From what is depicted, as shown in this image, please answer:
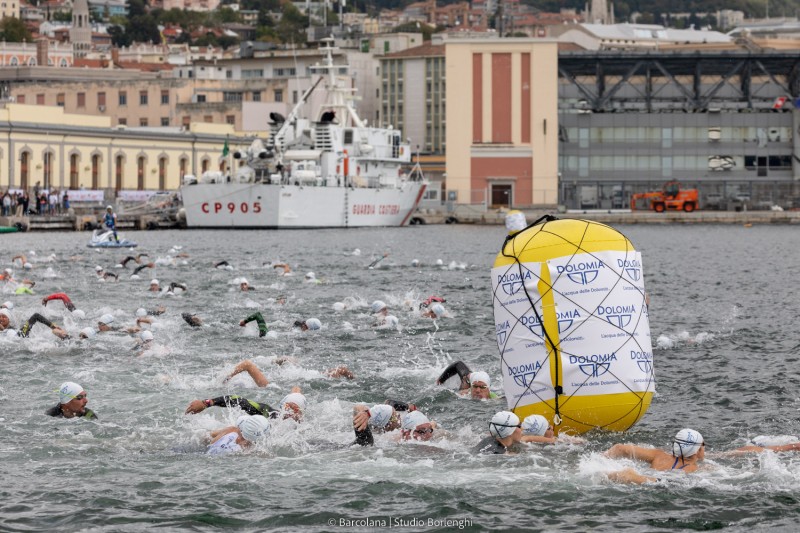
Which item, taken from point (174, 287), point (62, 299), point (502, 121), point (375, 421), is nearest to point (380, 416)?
point (375, 421)

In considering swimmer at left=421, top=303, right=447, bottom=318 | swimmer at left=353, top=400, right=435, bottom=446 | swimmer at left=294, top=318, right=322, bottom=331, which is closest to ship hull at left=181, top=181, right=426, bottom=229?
swimmer at left=421, top=303, right=447, bottom=318

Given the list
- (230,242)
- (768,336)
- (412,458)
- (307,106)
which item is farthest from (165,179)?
(412,458)

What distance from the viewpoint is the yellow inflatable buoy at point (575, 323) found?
1434cm

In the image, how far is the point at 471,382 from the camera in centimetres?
1909

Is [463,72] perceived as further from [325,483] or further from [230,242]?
[325,483]

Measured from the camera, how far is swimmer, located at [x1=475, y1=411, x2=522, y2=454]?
1451 centimetres

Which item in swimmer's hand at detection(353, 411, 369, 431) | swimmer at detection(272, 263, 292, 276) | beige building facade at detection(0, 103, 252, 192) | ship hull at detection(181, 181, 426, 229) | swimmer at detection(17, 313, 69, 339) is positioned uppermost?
beige building facade at detection(0, 103, 252, 192)

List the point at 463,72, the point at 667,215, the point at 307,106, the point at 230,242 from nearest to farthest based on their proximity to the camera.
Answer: the point at 230,242
the point at 667,215
the point at 463,72
the point at 307,106

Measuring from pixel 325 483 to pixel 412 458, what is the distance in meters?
1.25

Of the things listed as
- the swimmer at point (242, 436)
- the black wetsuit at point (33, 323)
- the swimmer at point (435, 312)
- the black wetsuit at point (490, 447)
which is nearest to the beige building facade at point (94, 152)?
the swimmer at point (435, 312)

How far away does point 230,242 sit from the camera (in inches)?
2581

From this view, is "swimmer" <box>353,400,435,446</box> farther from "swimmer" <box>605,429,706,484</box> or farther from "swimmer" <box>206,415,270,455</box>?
"swimmer" <box>605,429,706,484</box>

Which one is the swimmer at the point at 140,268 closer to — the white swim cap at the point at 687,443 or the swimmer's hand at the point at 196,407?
the swimmer's hand at the point at 196,407

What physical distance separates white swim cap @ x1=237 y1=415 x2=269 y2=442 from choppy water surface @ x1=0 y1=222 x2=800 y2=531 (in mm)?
184
